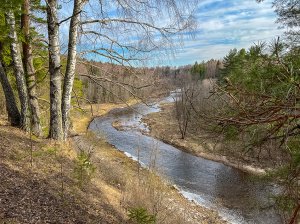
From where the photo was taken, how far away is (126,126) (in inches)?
1155

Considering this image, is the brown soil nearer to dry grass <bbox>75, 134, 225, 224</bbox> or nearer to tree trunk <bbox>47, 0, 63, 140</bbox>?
dry grass <bbox>75, 134, 225, 224</bbox>

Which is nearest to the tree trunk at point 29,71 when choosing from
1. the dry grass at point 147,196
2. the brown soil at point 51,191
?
the brown soil at point 51,191

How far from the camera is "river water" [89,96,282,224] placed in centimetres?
1172

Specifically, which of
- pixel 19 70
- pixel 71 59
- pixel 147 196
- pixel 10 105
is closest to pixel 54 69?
pixel 71 59

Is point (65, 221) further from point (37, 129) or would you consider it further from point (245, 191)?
point (245, 191)

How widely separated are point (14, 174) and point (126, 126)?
24.2 meters

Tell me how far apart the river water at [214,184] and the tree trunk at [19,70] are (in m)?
2.15

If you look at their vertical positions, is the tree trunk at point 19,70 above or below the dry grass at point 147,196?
above

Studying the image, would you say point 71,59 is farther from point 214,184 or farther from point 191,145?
point 191,145

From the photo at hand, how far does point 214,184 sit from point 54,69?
1089 centimetres

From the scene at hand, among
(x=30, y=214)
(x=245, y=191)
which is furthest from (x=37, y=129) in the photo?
(x=245, y=191)

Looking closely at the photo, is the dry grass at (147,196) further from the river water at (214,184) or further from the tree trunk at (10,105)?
the tree trunk at (10,105)

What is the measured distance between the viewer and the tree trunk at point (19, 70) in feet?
26.2

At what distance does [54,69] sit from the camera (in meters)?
6.96
